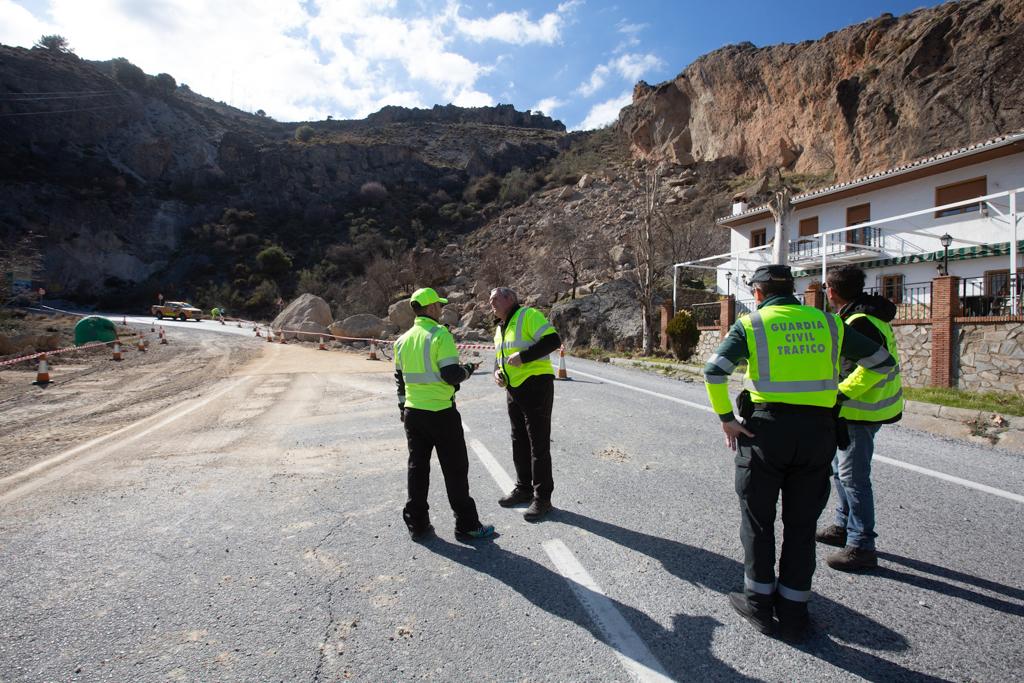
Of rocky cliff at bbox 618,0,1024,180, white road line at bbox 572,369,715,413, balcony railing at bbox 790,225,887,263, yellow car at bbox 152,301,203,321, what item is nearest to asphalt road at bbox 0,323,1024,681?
white road line at bbox 572,369,715,413

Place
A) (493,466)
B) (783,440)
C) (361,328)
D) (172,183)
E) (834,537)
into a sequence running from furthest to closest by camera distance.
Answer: (172,183) < (361,328) < (493,466) < (834,537) < (783,440)

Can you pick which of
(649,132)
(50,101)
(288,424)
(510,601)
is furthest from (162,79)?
(510,601)

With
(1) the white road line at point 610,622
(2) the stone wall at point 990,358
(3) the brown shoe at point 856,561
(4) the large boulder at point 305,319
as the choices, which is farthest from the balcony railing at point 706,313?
(1) the white road line at point 610,622

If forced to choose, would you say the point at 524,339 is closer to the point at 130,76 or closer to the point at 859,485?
the point at 859,485

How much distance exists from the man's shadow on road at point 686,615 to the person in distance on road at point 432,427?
0.70 feet

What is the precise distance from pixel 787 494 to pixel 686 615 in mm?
788

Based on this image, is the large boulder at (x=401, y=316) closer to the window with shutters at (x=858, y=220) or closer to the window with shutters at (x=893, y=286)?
the window with shutters at (x=858, y=220)

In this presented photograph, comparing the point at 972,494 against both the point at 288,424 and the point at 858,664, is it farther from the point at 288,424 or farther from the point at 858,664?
the point at 288,424

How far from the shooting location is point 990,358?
32.2 feet

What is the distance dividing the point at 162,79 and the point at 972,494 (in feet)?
318

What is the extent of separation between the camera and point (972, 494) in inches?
164

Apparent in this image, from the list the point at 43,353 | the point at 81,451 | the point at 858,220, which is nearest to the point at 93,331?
the point at 43,353

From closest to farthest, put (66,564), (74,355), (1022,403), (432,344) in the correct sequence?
(66,564)
(432,344)
(1022,403)
(74,355)

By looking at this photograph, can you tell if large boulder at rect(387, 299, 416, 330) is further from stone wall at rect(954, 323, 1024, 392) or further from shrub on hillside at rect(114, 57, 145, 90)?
shrub on hillside at rect(114, 57, 145, 90)
